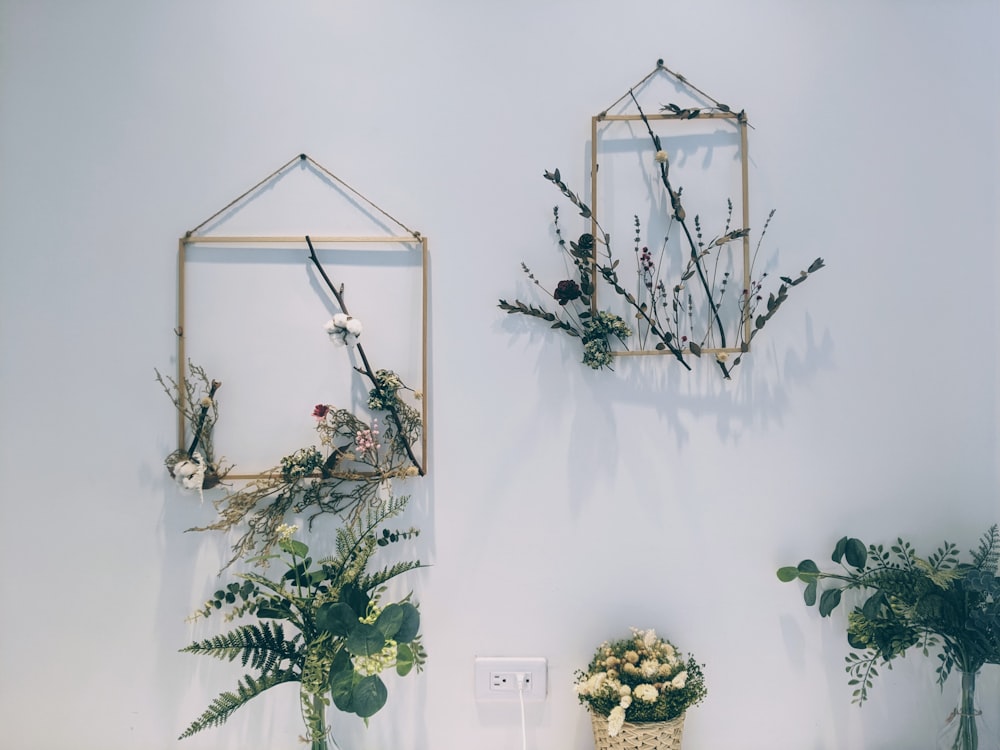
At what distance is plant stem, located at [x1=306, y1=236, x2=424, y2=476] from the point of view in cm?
119

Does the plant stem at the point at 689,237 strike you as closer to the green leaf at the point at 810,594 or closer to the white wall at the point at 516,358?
the white wall at the point at 516,358

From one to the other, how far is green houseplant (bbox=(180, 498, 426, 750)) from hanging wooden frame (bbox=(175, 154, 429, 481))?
18cm

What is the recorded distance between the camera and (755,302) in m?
1.25

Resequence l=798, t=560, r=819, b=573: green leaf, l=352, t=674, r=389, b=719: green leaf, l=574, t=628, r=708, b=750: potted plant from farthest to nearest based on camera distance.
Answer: l=798, t=560, r=819, b=573: green leaf → l=574, t=628, r=708, b=750: potted plant → l=352, t=674, r=389, b=719: green leaf

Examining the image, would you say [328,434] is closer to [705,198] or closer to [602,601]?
[602,601]

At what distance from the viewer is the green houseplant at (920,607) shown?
1.12m

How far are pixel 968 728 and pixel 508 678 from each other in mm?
762

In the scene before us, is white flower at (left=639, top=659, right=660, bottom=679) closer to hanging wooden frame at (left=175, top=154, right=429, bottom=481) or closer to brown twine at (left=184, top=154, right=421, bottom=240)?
hanging wooden frame at (left=175, top=154, right=429, bottom=481)

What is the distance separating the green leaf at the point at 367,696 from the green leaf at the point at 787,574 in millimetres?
683

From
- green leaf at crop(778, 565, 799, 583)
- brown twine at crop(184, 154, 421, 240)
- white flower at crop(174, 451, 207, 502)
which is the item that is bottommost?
green leaf at crop(778, 565, 799, 583)

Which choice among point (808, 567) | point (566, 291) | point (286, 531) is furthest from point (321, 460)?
point (808, 567)

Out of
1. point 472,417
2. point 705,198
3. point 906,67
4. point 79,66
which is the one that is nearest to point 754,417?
point 705,198

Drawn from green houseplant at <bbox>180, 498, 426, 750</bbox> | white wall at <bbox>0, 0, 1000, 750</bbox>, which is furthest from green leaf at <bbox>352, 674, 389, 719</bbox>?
white wall at <bbox>0, 0, 1000, 750</bbox>

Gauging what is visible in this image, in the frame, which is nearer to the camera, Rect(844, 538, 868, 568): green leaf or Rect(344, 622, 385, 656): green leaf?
Rect(344, 622, 385, 656): green leaf
